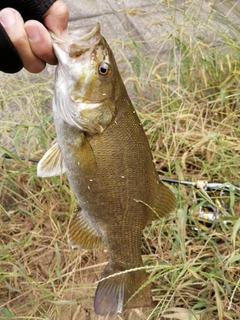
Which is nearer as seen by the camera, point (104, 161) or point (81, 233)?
point (104, 161)

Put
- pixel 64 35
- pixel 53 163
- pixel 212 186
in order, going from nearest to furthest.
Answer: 1. pixel 64 35
2. pixel 53 163
3. pixel 212 186

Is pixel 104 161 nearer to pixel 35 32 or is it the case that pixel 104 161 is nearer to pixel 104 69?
pixel 104 69

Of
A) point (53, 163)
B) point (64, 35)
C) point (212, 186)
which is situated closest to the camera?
point (64, 35)

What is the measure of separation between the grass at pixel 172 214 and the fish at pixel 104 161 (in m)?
0.18

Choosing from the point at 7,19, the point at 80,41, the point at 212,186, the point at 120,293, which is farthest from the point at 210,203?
the point at 7,19

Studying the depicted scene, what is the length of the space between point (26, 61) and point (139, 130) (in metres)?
0.46

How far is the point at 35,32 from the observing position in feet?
4.80

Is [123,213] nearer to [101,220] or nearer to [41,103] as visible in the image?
[101,220]

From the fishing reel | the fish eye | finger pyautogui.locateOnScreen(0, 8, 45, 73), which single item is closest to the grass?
the fishing reel

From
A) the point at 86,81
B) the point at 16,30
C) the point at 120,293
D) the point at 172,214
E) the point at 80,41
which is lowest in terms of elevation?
the point at 172,214

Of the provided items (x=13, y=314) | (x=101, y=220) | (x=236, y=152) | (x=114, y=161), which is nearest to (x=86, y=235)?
(x=101, y=220)

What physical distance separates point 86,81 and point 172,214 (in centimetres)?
101

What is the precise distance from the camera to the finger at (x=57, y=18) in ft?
5.01

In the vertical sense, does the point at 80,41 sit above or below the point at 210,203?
above
